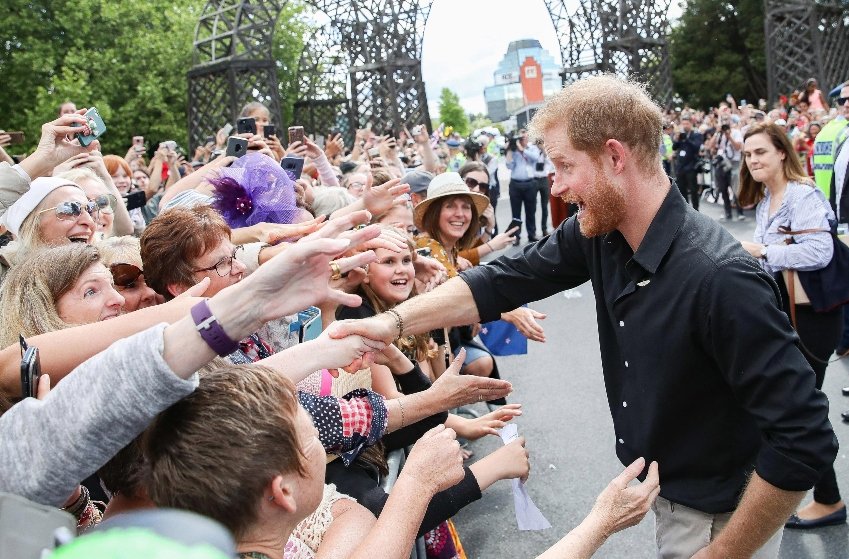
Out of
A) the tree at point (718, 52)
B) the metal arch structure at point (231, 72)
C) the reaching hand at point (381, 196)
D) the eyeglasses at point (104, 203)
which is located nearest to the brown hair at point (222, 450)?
the reaching hand at point (381, 196)

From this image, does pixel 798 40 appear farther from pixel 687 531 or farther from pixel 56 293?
pixel 56 293

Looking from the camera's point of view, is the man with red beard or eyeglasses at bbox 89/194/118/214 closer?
the man with red beard

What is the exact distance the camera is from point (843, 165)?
19.3ft

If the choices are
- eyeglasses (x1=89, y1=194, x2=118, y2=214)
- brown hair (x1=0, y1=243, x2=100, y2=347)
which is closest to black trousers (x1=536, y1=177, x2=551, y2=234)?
eyeglasses (x1=89, y1=194, x2=118, y2=214)

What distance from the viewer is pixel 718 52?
36.7 metres

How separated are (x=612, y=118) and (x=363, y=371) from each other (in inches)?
54.7

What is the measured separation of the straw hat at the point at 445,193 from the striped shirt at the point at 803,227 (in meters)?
2.05

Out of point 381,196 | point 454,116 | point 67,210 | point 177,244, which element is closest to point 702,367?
point 381,196

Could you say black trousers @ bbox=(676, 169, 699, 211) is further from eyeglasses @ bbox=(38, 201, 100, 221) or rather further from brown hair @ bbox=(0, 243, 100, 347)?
brown hair @ bbox=(0, 243, 100, 347)

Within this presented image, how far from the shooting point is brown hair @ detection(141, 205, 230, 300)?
8.61 ft

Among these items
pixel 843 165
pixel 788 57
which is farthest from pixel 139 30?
pixel 843 165

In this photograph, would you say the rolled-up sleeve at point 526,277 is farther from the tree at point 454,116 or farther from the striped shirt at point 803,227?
the tree at point 454,116

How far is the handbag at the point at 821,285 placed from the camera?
12.3 ft

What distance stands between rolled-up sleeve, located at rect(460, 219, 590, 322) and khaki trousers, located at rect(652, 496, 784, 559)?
0.82 meters
